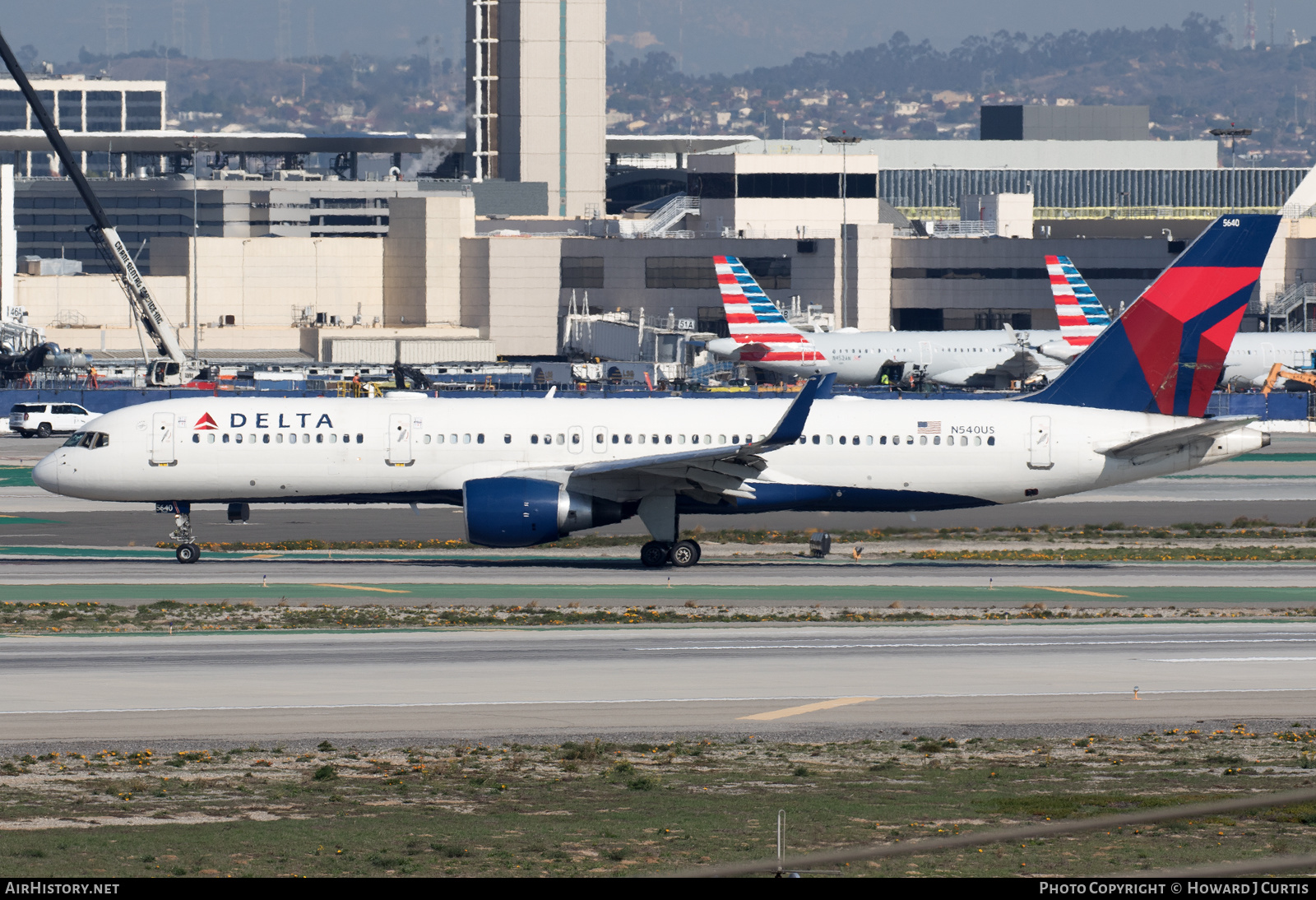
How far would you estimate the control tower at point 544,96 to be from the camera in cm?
18425

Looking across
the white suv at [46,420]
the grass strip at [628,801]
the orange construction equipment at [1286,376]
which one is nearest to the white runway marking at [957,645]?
the grass strip at [628,801]

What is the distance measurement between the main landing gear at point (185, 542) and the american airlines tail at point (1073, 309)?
78897 millimetres

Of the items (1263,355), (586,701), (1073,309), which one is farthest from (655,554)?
(1263,355)

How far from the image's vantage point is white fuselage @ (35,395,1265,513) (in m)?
45.9

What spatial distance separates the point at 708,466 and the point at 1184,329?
14.0m

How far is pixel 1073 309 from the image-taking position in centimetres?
11594

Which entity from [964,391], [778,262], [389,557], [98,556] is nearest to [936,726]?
[389,557]

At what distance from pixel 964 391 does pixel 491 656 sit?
88.7 meters

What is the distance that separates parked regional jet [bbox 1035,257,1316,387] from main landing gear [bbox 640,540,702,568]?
71704 mm

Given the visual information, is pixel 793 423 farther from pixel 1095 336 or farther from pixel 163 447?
pixel 1095 336

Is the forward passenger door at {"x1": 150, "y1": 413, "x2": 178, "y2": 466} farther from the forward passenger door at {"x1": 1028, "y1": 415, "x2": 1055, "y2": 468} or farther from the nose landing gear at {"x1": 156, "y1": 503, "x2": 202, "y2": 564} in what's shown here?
the forward passenger door at {"x1": 1028, "y1": 415, "x2": 1055, "y2": 468}

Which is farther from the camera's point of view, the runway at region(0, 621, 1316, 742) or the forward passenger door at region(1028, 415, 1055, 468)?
the forward passenger door at region(1028, 415, 1055, 468)

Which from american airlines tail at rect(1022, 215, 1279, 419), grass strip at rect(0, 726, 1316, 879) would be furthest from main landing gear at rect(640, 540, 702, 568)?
grass strip at rect(0, 726, 1316, 879)

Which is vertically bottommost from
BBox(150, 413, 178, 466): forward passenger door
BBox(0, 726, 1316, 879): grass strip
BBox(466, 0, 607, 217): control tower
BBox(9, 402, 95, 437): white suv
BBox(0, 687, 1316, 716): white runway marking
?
BBox(0, 687, 1316, 716): white runway marking
